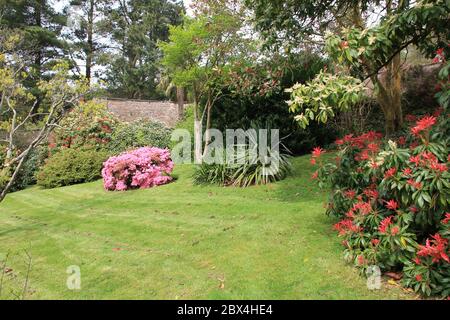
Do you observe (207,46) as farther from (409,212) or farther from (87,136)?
(409,212)

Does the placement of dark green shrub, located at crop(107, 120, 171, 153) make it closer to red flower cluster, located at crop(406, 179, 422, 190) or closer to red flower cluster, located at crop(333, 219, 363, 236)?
red flower cluster, located at crop(333, 219, 363, 236)

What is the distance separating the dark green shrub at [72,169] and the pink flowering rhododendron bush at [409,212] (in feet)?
35.3

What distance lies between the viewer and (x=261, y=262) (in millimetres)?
4262

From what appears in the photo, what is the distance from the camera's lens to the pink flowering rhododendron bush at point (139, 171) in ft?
33.1

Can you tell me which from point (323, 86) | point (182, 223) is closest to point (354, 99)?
point (323, 86)

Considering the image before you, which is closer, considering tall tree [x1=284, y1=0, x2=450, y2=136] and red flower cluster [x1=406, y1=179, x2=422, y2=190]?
red flower cluster [x1=406, y1=179, x2=422, y2=190]

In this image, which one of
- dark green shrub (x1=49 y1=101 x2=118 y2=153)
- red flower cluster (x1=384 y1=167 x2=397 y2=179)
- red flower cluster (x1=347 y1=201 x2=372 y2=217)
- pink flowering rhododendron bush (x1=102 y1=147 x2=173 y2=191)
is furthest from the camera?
dark green shrub (x1=49 y1=101 x2=118 y2=153)

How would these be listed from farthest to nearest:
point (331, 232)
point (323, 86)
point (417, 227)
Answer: point (331, 232) → point (323, 86) → point (417, 227)

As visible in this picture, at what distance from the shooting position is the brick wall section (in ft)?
68.0

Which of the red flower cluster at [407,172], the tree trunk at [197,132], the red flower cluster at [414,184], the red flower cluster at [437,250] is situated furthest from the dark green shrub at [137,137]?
the red flower cluster at [437,250]

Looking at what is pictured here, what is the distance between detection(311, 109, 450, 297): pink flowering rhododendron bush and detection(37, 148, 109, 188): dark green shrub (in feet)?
35.3

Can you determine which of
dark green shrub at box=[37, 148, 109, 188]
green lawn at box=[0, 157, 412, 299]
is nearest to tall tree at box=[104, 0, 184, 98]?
dark green shrub at box=[37, 148, 109, 188]
